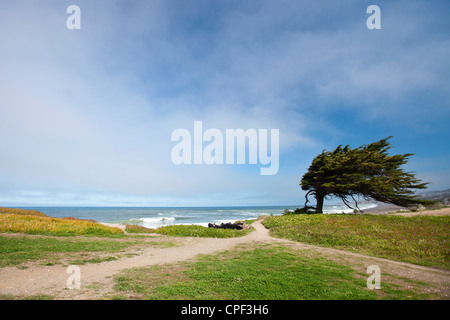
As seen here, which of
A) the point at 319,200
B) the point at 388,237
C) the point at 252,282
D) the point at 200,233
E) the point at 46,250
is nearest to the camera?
the point at 252,282

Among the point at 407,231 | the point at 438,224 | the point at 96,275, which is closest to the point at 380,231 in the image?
the point at 407,231

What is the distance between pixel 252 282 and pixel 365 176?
80.5 ft

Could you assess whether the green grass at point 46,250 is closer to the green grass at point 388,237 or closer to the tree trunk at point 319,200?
the green grass at point 388,237

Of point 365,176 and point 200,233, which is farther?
point 365,176

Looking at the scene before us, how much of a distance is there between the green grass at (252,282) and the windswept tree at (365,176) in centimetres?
1865

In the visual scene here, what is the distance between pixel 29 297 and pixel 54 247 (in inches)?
285

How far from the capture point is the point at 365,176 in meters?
25.1

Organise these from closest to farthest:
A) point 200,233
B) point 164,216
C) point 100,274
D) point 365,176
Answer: point 100,274 → point 200,233 → point 365,176 → point 164,216

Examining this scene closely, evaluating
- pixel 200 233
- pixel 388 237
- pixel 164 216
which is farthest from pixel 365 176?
pixel 164 216

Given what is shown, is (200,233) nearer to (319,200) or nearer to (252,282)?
(252,282)

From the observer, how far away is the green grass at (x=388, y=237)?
1080 cm
